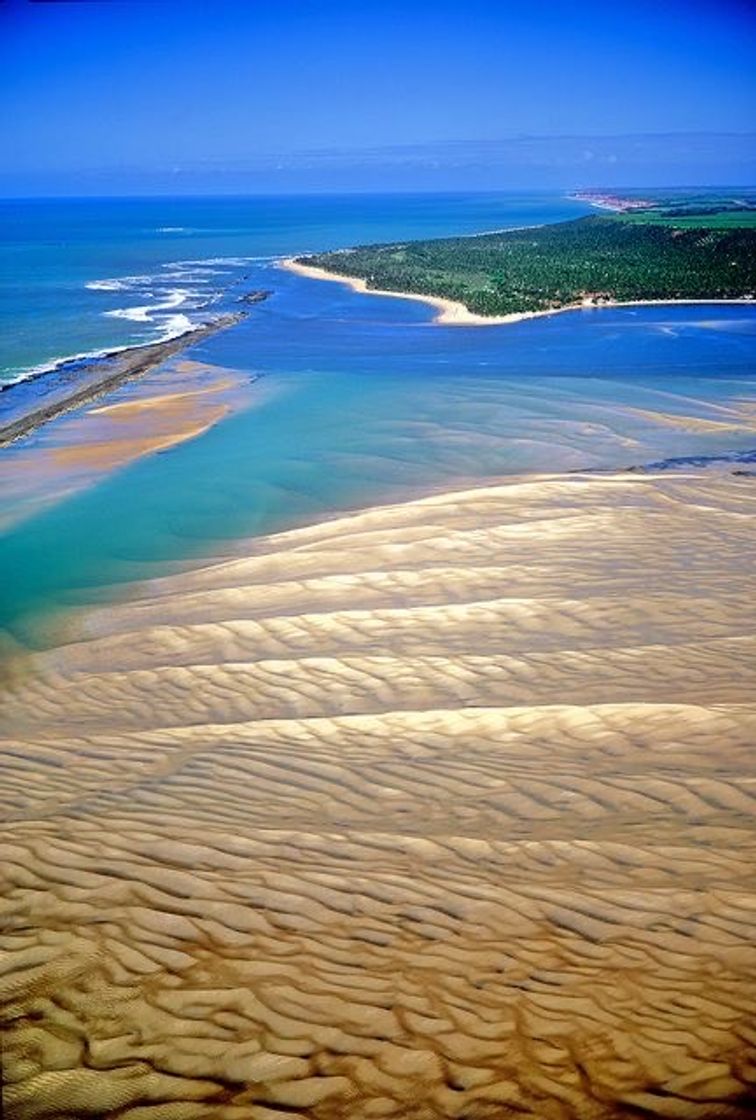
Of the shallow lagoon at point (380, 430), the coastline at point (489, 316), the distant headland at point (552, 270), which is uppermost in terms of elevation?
the distant headland at point (552, 270)

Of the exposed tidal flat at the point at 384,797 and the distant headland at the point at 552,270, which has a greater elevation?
the distant headland at the point at 552,270

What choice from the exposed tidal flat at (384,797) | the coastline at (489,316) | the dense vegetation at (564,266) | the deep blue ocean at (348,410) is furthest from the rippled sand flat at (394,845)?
the dense vegetation at (564,266)

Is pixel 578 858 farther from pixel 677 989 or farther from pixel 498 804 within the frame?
pixel 677 989

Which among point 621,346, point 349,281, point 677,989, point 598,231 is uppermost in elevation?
point 598,231

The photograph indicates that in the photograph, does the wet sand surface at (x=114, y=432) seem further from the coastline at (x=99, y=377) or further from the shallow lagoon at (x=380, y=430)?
the shallow lagoon at (x=380, y=430)

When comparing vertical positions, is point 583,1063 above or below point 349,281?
below

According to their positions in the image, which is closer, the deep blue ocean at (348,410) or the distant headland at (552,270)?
the deep blue ocean at (348,410)

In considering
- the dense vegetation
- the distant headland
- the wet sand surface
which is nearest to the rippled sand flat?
the wet sand surface

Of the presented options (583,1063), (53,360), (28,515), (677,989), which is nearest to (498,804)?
(677,989)
